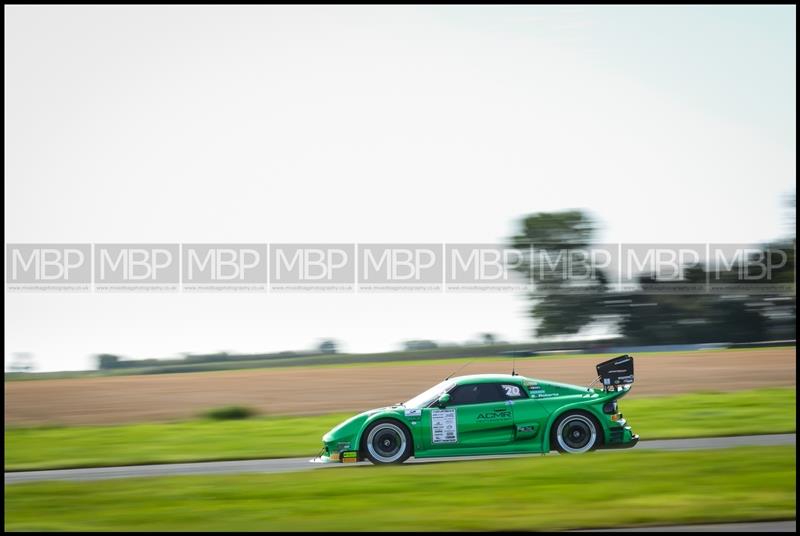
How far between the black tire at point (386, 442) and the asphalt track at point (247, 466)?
18.2 inches

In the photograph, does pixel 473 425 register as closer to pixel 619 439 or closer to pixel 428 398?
pixel 428 398

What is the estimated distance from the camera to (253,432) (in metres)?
18.6

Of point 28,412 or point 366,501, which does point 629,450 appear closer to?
point 366,501

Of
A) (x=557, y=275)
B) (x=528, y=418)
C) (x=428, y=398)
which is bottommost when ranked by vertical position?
(x=528, y=418)

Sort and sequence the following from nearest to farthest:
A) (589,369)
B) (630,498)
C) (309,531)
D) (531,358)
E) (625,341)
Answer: (309,531) < (630,498) < (589,369) < (531,358) < (625,341)

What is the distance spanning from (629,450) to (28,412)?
1792 cm

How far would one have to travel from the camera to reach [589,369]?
92.2 ft

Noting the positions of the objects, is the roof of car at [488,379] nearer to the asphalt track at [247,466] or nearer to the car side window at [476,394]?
the car side window at [476,394]

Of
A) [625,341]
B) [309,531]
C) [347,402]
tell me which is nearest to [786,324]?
[625,341]

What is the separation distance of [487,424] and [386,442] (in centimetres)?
139

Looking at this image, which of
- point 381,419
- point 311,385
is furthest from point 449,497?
point 311,385

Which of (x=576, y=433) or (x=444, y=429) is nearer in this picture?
(x=444, y=429)

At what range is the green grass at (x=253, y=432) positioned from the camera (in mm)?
15766

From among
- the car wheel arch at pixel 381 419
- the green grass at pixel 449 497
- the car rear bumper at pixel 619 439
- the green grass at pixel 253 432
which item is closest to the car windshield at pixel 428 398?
the car wheel arch at pixel 381 419
